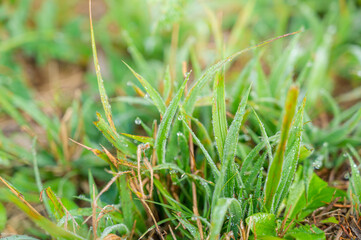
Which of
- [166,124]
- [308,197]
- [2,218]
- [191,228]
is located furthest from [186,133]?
[2,218]

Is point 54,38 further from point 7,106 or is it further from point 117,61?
point 7,106

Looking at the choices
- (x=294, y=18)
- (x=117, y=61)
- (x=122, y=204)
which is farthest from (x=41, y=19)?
(x=294, y=18)

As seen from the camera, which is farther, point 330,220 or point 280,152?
point 330,220

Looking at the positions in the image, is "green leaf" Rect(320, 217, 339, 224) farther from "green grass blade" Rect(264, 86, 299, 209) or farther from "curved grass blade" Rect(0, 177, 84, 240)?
"curved grass blade" Rect(0, 177, 84, 240)

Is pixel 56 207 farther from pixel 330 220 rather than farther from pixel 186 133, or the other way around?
pixel 330 220

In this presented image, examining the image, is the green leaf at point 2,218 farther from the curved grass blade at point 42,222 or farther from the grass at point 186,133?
the curved grass blade at point 42,222

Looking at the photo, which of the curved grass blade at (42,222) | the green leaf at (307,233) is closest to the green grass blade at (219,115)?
the green leaf at (307,233)
